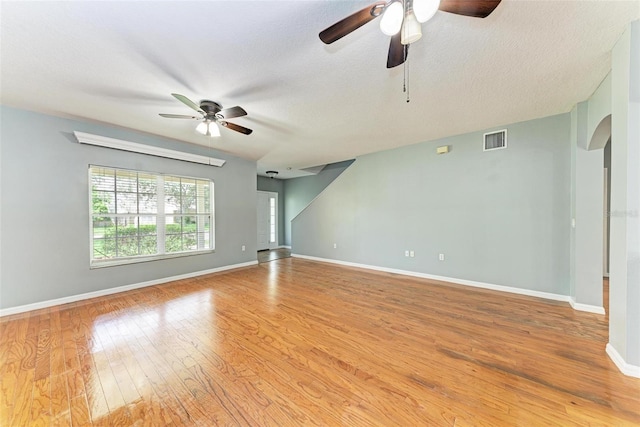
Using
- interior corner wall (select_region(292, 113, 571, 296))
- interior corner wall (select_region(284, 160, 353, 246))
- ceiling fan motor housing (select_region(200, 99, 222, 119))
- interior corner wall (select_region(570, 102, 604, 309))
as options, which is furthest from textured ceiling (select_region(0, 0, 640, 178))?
interior corner wall (select_region(284, 160, 353, 246))

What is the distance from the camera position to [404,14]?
1476mm

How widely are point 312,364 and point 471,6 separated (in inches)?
108

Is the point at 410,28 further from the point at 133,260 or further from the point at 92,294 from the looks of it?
the point at 92,294

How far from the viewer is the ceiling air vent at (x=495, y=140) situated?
12.3ft

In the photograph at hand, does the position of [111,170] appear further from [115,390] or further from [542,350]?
[542,350]

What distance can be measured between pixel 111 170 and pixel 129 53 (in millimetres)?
2595

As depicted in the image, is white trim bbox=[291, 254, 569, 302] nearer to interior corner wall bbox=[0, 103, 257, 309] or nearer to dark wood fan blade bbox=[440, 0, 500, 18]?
dark wood fan blade bbox=[440, 0, 500, 18]

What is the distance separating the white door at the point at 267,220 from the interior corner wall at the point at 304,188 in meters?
0.47

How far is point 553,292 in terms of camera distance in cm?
338

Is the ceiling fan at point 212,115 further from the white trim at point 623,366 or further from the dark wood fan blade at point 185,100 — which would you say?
the white trim at point 623,366

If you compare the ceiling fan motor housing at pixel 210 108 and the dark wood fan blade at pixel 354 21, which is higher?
the ceiling fan motor housing at pixel 210 108

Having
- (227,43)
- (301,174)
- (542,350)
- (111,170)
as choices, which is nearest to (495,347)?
(542,350)

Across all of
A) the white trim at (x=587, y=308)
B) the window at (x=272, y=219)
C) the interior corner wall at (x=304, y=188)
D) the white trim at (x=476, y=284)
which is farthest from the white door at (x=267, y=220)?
the white trim at (x=587, y=308)

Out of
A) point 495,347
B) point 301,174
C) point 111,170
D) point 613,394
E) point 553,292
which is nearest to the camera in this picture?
point 613,394
